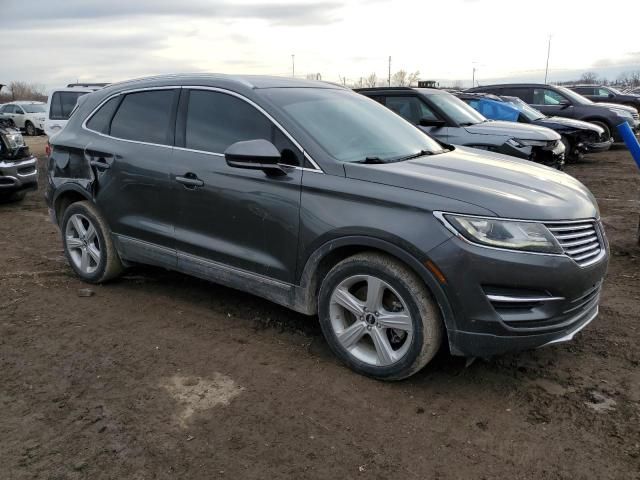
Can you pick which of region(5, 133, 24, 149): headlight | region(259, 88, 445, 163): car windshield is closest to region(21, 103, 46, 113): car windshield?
region(5, 133, 24, 149): headlight

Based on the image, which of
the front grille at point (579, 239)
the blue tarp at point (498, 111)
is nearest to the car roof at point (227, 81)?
the front grille at point (579, 239)

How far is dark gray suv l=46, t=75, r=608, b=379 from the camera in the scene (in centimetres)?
301

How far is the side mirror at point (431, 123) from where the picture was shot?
880cm

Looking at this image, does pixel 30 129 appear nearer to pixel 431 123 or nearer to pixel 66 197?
pixel 431 123

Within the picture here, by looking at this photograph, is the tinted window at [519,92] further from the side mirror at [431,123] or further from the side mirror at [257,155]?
the side mirror at [257,155]

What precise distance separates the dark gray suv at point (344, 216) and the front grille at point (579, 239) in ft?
0.04

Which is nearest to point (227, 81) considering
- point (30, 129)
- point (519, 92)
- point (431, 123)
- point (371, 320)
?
point (371, 320)

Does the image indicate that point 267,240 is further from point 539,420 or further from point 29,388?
point 539,420

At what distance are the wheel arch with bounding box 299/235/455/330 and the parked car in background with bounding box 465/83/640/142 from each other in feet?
45.0

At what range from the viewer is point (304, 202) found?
3.51m

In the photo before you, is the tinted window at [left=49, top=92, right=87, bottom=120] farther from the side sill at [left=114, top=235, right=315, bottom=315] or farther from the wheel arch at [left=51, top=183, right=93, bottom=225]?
the side sill at [left=114, top=235, right=315, bottom=315]

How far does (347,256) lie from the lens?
11.5ft

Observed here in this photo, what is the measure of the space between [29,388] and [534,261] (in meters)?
3.00

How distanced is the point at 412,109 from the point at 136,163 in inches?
230
